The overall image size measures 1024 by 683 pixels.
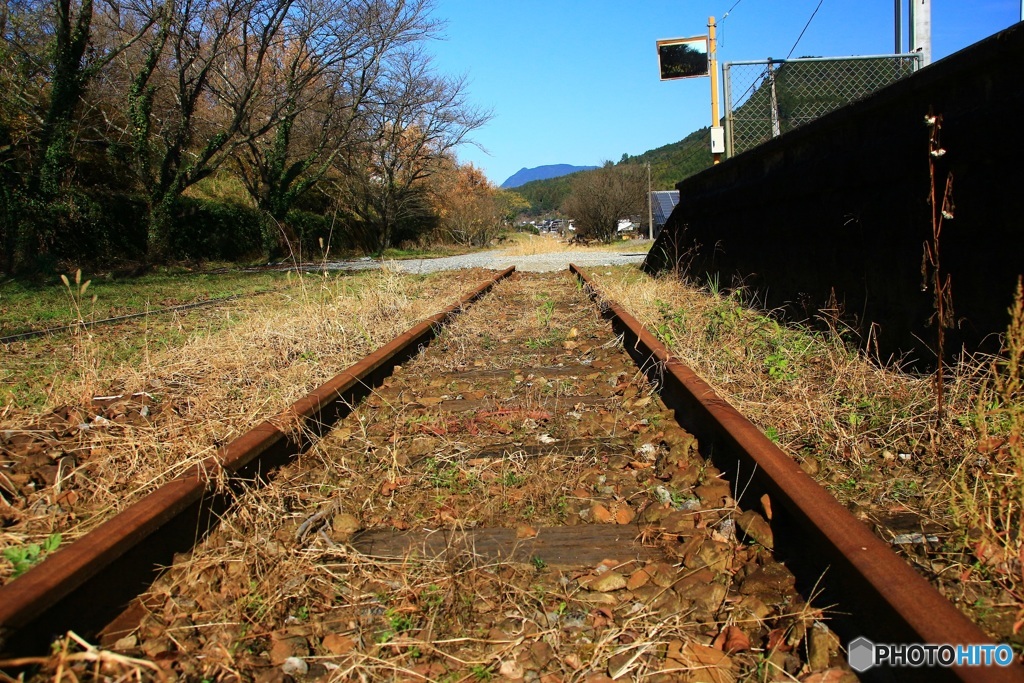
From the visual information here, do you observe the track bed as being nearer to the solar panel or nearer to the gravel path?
the gravel path

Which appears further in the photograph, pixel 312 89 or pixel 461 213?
pixel 461 213

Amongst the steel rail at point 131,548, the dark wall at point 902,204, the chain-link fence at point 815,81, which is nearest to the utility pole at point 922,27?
the chain-link fence at point 815,81

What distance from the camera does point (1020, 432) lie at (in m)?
2.24

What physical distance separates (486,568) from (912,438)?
1797 millimetres

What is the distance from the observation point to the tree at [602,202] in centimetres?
3681

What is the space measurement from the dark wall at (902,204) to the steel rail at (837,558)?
1317mm

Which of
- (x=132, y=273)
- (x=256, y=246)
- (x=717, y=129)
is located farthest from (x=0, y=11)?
(x=717, y=129)

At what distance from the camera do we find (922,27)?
8.05 metres

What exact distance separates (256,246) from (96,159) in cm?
513

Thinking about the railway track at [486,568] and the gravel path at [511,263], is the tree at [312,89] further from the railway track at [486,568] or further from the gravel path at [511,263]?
the railway track at [486,568]

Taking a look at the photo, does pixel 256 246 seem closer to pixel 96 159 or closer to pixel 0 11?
pixel 96 159

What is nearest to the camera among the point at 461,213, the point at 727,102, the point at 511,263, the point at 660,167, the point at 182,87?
the point at 727,102

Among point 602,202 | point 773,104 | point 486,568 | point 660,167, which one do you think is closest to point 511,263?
point 773,104

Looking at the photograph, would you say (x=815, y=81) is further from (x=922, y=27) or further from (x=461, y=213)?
(x=461, y=213)
